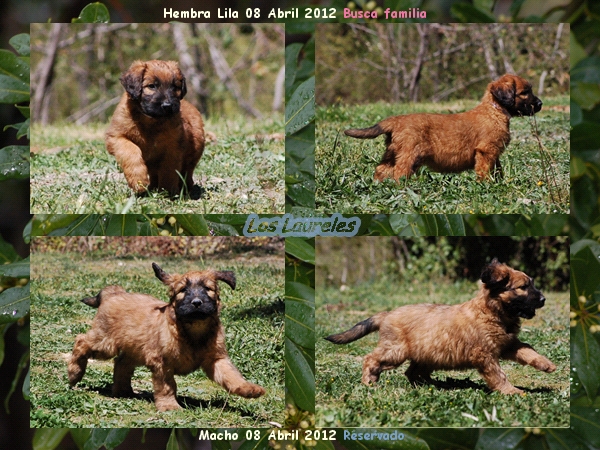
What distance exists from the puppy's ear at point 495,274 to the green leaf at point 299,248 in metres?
0.73

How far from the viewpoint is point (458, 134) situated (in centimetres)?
310

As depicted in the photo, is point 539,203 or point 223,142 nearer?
point 539,203

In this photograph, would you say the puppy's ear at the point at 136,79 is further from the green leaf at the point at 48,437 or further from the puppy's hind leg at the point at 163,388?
the green leaf at the point at 48,437

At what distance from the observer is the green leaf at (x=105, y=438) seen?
309 cm

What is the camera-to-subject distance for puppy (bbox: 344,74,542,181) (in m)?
3.02

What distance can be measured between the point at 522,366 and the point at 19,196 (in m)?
2.21

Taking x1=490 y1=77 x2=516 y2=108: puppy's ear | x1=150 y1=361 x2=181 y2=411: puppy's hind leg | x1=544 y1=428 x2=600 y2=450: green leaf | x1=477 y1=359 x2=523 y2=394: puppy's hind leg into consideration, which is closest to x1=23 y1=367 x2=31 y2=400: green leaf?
x1=150 y1=361 x2=181 y2=411: puppy's hind leg

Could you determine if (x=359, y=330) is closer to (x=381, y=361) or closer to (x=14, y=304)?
(x=381, y=361)

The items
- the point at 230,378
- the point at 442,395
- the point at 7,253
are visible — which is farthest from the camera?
the point at 7,253

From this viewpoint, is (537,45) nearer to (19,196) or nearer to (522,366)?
(522,366)

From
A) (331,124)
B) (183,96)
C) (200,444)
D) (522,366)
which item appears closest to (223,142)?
(183,96)

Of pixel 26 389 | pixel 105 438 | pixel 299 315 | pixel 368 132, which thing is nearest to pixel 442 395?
pixel 299 315

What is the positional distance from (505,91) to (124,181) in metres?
1.59

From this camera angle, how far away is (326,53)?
9.98ft
